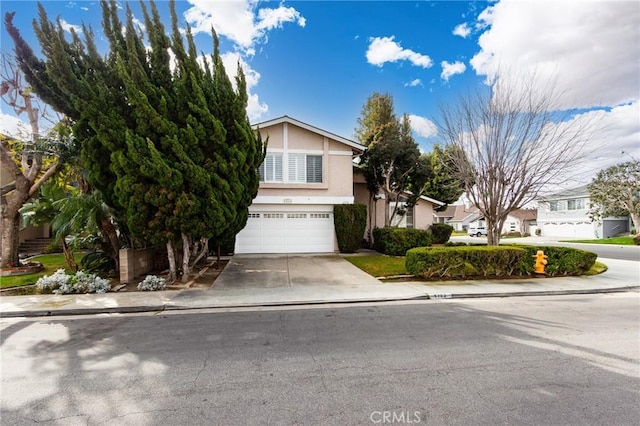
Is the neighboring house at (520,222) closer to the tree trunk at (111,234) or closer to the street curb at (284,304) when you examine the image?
the street curb at (284,304)

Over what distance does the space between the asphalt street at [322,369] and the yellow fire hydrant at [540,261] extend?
384 cm

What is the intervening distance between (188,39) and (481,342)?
10.5 m

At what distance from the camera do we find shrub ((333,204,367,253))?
1477 cm

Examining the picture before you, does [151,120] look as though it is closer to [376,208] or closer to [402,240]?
[402,240]

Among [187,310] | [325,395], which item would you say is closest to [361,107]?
[187,310]

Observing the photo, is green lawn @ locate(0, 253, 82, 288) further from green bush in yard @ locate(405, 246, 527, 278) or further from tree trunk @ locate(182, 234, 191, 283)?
green bush in yard @ locate(405, 246, 527, 278)

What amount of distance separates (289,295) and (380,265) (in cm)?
532

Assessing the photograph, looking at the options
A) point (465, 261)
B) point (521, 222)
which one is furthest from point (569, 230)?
point (465, 261)

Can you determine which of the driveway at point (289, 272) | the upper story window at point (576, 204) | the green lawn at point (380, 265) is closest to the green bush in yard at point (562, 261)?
the green lawn at point (380, 265)

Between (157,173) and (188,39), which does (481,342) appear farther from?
(188,39)

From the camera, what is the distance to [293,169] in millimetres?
15008

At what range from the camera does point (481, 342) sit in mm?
4672

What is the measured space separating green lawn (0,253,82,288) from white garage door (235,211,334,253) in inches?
279

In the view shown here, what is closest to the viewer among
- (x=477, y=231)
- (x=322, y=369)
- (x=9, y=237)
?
(x=322, y=369)
